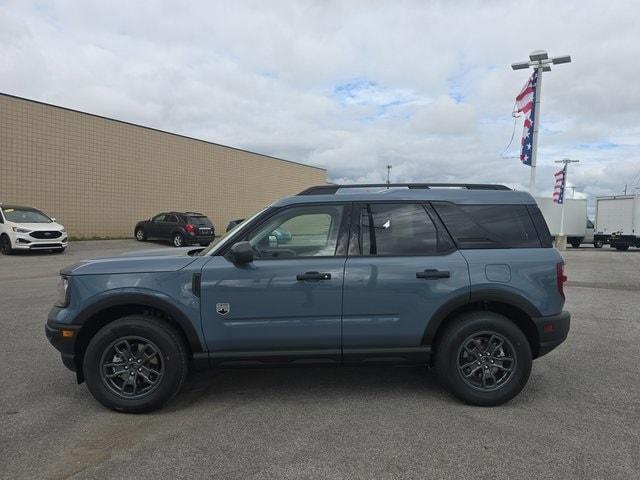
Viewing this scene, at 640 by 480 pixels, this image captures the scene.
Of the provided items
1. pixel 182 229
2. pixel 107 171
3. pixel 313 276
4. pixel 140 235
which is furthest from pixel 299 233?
pixel 107 171

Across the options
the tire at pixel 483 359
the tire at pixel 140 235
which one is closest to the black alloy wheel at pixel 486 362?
the tire at pixel 483 359

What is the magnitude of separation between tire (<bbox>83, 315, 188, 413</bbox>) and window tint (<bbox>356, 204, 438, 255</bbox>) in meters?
1.78

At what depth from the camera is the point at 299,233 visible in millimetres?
4285

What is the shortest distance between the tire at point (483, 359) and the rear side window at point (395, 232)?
2.28ft

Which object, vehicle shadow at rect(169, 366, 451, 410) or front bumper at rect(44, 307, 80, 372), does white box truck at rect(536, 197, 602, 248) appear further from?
front bumper at rect(44, 307, 80, 372)

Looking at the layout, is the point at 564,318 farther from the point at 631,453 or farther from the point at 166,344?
the point at 166,344

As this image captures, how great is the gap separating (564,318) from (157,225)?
22.4 metres

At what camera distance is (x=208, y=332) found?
4.00 metres

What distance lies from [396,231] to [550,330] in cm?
156

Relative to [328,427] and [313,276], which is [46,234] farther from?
[328,427]

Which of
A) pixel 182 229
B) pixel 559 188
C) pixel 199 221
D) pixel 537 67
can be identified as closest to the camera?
pixel 537 67

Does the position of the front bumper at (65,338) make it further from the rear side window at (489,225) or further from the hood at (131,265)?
the rear side window at (489,225)

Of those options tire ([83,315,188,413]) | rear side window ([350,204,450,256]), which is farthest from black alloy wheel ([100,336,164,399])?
rear side window ([350,204,450,256])

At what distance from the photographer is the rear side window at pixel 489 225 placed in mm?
4258
